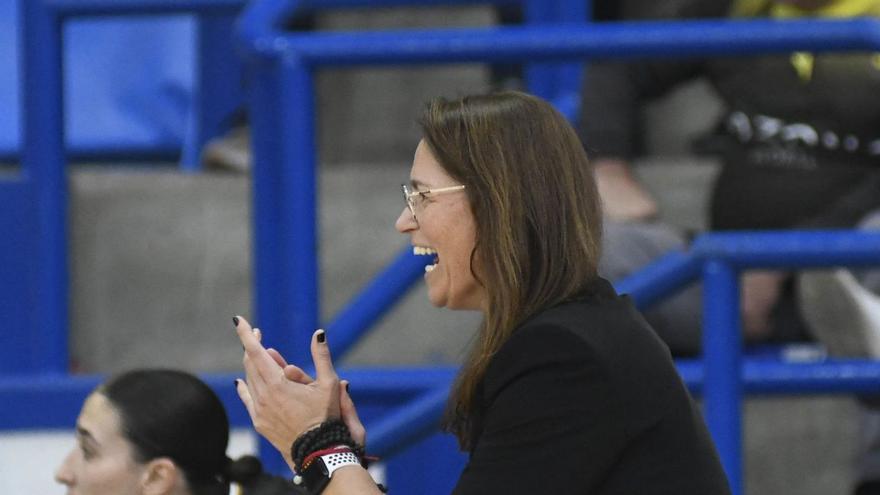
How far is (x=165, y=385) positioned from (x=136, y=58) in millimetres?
2603

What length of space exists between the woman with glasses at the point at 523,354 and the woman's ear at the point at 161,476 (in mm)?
864

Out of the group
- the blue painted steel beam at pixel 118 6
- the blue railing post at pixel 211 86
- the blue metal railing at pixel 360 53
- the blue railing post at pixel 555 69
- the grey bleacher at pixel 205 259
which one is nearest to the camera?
the blue metal railing at pixel 360 53

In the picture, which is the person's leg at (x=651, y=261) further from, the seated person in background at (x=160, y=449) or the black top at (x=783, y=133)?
the seated person in background at (x=160, y=449)

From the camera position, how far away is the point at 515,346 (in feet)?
6.72

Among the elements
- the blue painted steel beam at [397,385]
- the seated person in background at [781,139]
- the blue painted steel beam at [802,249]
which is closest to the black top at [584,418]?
the blue painted steel beam at [802,249]

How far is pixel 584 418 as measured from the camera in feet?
6.57

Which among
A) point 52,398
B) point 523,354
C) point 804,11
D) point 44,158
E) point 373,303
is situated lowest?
point 52,398

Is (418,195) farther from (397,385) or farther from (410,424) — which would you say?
(397,385)

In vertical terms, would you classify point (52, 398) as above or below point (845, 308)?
below

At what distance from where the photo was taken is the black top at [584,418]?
200cm

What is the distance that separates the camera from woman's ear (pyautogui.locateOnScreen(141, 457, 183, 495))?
306 centimetres

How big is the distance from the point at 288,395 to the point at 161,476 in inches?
37.6

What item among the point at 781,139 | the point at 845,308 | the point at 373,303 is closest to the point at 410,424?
the point at 373,303

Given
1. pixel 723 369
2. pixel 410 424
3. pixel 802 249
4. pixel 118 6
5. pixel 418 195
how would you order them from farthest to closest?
pixel 118 6 → pixel 410 424 → pixel 723 369 → pixel 802 249 → pixel 418 195
